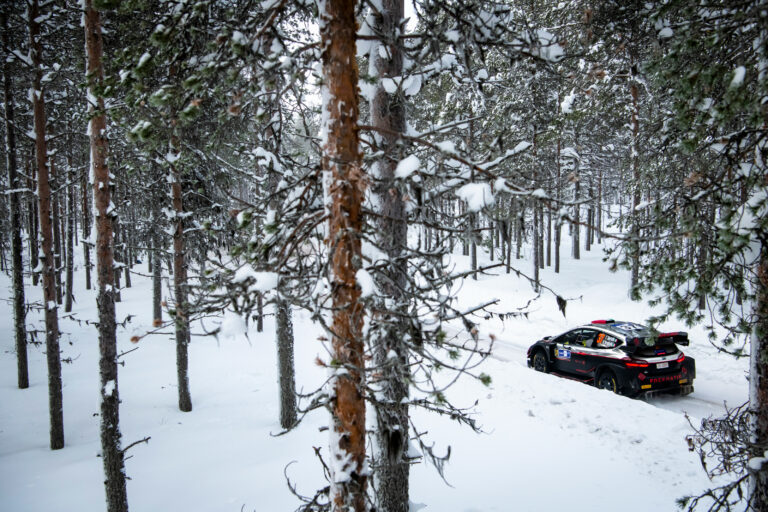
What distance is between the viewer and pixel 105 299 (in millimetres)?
6621

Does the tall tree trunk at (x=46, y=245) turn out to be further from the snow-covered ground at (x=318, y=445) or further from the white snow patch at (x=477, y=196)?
the white snow patch at (x=477, y=196)

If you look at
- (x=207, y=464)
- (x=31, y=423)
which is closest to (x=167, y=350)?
(x=31, y=423)

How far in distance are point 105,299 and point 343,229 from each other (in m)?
5.57

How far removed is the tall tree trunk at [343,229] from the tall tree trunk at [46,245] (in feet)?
30.3

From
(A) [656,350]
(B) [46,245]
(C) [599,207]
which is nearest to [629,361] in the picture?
(A) [656,350]

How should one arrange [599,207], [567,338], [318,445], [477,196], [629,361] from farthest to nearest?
[567,338], [629,361], [318,445], [599,207], [477,196]

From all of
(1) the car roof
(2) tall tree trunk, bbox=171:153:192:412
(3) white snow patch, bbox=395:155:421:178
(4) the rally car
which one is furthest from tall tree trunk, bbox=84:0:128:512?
(1) the car roof

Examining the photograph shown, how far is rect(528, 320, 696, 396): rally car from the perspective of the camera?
9133 millimetres

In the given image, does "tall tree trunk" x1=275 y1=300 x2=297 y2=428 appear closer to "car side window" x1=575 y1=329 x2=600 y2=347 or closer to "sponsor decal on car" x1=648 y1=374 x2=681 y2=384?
"car side window" x1=575 y1=329 x2=600 y2=347

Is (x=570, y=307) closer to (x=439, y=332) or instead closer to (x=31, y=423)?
(x=439, y=332)

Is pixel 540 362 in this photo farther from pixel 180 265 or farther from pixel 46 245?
pixel 46 245

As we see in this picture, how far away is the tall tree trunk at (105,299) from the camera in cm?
637

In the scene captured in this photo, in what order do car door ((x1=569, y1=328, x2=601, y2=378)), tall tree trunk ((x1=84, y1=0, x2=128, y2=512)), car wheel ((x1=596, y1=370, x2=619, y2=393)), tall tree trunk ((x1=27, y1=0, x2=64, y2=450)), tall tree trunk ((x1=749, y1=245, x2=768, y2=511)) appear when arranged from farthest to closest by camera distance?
car door ((x1=569, y1=328, x2=601, y2=378)), car wheel ((x1=596, y1=370, x2=619, y2=393)), tall tree trunk ((x1=27, y1=0, x2=64, y2=450)), tall tree trunk ((x1=84, y1=0, x2=128, y2=512)), tall tree trunk ((x1=749, y1=245, x2=768, y2=511))

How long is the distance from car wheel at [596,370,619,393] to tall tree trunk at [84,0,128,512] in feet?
33.5
